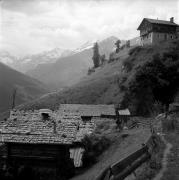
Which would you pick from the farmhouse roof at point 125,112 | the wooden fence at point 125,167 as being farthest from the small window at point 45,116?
the farmhouse roof at point 125,112

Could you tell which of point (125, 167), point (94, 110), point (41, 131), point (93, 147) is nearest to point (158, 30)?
point (94, 110)

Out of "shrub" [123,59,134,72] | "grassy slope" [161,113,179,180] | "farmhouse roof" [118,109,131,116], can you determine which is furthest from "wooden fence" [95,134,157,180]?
"shrub" [123,59,134,72]

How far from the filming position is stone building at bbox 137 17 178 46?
102 m

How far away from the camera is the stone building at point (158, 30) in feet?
333

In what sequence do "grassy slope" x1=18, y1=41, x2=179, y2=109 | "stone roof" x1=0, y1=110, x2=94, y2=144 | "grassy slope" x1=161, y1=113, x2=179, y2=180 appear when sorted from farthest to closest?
"grassy slope" x1=18, y1=41, x2=179, y2=109 < "stone roof" x1=0, y1=110, x2=94, y2=144 < "grassy slope" x1=161, y1=113, x2=179, y2=180

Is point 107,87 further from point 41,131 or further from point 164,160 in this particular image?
point 164,160

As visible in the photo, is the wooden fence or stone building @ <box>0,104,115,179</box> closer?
the wooden fence

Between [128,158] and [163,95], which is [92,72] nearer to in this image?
[163,95]

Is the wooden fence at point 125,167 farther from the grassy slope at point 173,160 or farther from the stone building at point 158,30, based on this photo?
the stone building at point 158,30

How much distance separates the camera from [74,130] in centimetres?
2808

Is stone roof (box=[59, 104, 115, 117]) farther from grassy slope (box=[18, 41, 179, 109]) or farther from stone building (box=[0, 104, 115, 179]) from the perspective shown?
stone building (box=[0, 104, 115, 179])

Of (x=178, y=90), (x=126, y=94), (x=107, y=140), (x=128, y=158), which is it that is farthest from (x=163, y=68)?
(x=128, y=158)

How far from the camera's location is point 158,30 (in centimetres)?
10225

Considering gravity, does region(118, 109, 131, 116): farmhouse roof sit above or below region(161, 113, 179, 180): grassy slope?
above
